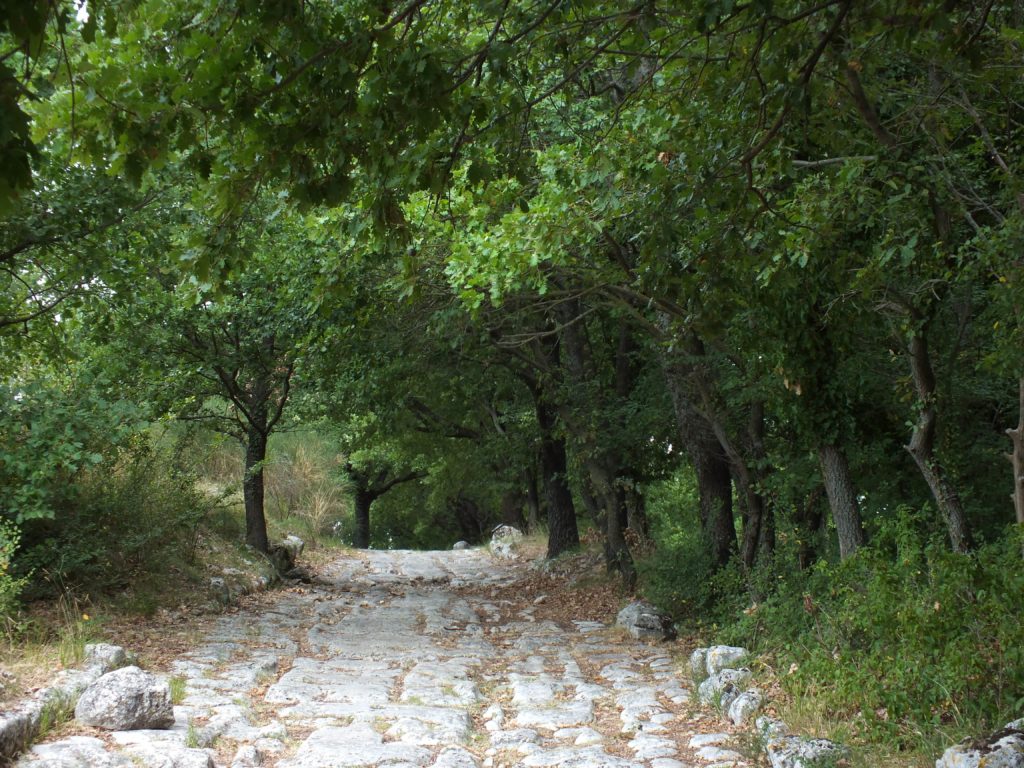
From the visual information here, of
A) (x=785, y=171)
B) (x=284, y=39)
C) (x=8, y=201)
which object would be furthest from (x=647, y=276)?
(x=8, y=201)

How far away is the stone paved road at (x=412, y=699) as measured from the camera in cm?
597

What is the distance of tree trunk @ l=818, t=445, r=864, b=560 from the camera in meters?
8.34

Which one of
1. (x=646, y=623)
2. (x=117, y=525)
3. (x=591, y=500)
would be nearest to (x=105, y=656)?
(x=117, y=525)

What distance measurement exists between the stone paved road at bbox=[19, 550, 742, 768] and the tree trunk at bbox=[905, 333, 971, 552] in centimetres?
259

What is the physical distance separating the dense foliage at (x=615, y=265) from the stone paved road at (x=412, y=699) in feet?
3.97

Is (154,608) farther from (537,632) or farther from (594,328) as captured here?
(594,328)

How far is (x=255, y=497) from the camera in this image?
15898 mm

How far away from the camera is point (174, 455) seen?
516 inches

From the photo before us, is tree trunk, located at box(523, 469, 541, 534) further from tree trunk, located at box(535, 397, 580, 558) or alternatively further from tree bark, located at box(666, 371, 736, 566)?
tree bark, located at box(666, 371, 736, 566)

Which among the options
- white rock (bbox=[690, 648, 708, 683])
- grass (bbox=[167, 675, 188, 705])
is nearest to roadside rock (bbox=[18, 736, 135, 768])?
grass (bbox=[167, 675, 188, 705])

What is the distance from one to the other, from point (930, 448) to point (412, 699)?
4.71m

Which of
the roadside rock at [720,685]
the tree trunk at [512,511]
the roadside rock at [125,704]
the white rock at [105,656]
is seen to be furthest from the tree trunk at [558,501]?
the roadside rock at [125,704]

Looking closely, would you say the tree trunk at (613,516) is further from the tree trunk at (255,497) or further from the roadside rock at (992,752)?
the roadside rock at (992,752)

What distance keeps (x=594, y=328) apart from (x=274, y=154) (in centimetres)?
1286
